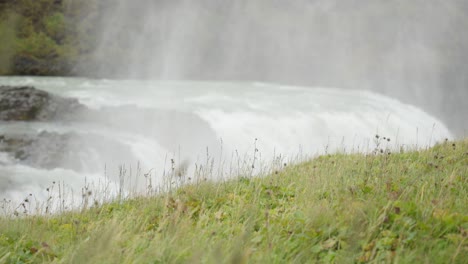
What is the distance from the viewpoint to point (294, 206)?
5121mm

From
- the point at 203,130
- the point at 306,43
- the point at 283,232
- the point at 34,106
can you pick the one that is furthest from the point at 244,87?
the point at 283,232

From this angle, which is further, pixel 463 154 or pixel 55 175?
pixel 55 175

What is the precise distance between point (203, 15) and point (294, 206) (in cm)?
5753

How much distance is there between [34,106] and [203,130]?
10.2 m

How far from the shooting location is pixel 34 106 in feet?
73.9

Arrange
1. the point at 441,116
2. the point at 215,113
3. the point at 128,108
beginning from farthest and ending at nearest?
1. the point at 441,116
2. the point at 128,108
3. the point at 215,113

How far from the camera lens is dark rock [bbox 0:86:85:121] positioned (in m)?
21.5

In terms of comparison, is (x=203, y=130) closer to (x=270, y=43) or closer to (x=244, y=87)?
(x=244, y=87)

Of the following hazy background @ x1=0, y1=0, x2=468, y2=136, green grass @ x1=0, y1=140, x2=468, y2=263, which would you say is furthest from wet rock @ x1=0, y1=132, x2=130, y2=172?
hazy background @ x1=0, y1=0, x2=468, y2=136

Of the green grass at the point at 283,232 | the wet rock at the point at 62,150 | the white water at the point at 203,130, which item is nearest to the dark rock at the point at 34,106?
the white water at the point at 203,130

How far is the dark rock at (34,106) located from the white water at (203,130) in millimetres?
1000

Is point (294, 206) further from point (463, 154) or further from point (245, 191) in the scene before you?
point (463, 154)

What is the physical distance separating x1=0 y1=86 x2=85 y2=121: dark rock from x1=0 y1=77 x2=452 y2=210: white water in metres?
1.00

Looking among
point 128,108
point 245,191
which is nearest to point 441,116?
point 128,108
